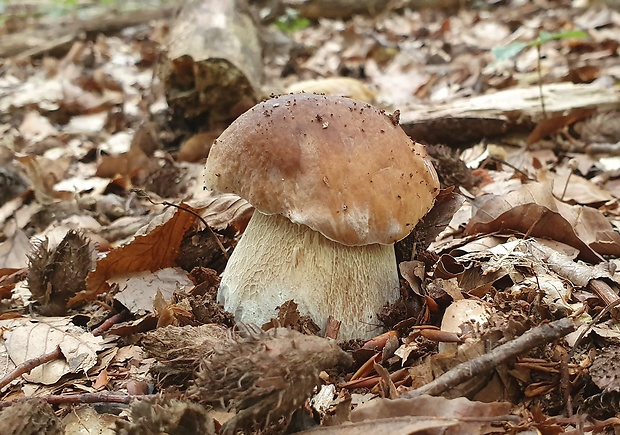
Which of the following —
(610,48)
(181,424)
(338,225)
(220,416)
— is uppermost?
(338,225)

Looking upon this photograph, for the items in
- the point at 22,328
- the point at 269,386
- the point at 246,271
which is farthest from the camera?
the point at 22,328

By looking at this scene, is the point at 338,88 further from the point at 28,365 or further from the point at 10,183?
the point at 28,365

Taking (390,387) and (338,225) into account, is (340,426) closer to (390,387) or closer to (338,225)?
(390,387)

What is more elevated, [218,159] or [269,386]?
[218,159]

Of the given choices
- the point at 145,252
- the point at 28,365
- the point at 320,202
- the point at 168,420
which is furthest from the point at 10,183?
the point at 168,420

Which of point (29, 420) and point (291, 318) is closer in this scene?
point (29, 420)

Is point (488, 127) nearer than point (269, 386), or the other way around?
point (269, 386)

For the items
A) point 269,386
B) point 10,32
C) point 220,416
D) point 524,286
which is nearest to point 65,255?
point 220,416
